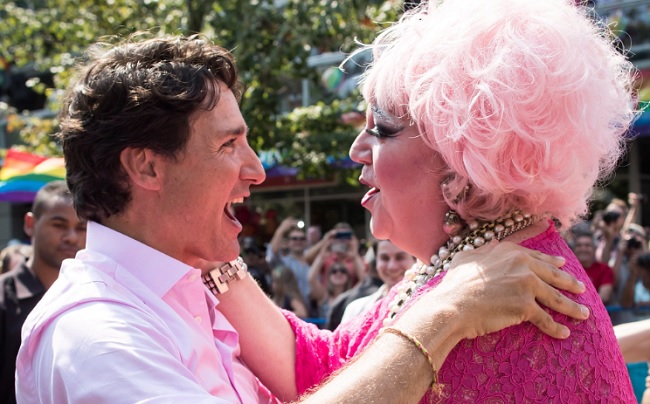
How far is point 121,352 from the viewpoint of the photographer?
1626 mm

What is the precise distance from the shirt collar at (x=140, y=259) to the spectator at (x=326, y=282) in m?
5.44

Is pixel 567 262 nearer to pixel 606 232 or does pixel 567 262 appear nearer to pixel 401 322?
pixel 401 322

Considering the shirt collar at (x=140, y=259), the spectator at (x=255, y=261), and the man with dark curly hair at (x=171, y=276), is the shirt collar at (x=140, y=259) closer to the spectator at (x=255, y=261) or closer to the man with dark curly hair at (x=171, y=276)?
the man with dark curly hair at (x=171, y=276)

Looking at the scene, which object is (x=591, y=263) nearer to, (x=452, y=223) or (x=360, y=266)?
(x=360, y=266)

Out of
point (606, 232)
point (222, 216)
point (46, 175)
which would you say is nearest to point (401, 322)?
point (222, 216)

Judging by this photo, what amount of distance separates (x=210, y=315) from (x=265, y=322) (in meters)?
0.22

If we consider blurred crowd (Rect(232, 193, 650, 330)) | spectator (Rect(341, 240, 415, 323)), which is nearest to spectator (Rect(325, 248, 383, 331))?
blurred crowd (Rect(232, 193, 650, 330))

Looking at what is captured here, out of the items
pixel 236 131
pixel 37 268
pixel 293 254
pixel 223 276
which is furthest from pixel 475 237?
pixel 293 254

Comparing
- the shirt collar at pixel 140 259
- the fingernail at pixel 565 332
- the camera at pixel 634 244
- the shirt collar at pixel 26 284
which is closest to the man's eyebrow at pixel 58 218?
the shirt collar at pixel 26 284

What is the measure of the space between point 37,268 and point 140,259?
8.58 feet

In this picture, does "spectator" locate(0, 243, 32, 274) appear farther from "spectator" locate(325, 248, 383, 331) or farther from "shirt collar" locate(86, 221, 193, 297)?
"shirt collar" locate(86, 221, 193, 297)

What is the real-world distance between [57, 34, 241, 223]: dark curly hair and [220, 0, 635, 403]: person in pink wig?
55 centimetres

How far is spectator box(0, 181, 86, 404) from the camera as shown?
12.4 feet

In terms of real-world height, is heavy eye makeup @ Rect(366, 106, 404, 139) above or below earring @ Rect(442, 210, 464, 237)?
above
